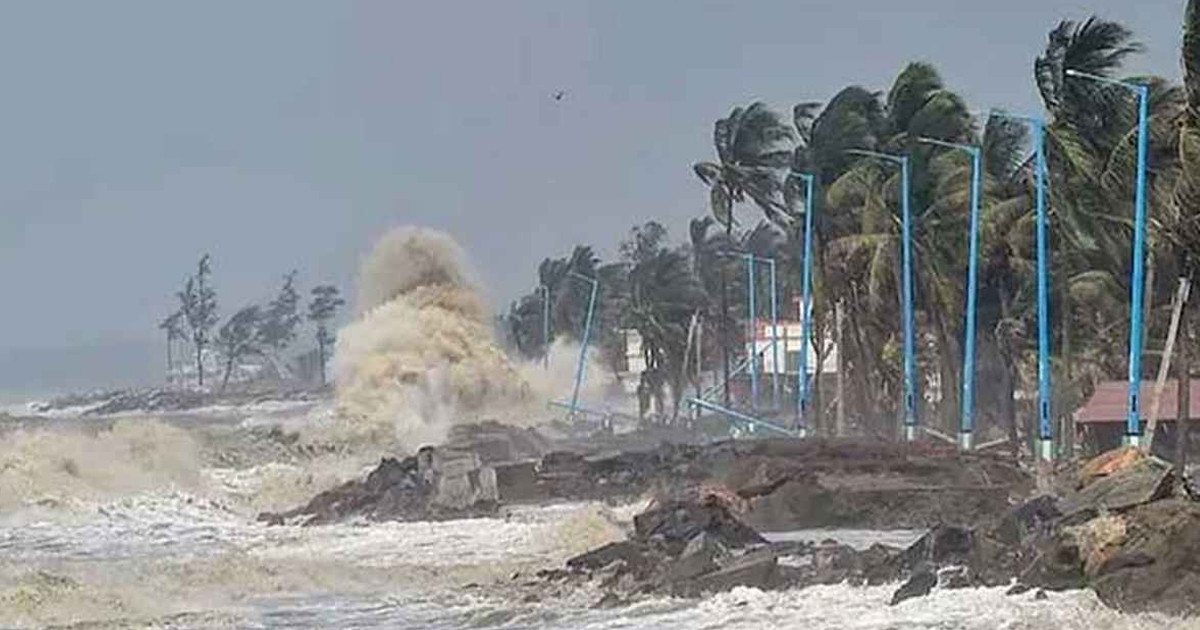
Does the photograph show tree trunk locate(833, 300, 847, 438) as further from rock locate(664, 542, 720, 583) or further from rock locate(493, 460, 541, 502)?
rock locate(664, 542, 720, 583)

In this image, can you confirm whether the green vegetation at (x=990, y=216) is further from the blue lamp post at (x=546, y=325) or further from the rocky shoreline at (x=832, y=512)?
the blue lamp post at (x=546, y=325)

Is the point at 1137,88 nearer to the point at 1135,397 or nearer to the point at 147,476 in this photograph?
the point at 1135,397

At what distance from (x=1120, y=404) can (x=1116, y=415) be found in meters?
1.10

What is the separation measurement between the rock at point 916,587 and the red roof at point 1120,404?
22799 mm

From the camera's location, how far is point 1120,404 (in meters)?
45.8

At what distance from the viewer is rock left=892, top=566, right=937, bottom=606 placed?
20609mm

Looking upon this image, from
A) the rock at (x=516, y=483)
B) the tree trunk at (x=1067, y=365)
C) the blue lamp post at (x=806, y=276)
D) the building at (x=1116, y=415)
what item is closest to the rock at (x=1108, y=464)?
the tree trunk at (x=1067, y=365)

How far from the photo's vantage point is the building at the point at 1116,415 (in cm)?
4484

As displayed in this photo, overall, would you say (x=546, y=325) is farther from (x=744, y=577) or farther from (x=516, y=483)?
(x=744, y=577)

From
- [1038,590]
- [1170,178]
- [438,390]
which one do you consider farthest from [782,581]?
[438,390]

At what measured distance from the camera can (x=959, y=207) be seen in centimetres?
5256

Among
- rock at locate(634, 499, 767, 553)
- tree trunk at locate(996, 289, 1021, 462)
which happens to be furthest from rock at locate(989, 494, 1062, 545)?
tree trunk at locate(996, 289, 1021, 462)

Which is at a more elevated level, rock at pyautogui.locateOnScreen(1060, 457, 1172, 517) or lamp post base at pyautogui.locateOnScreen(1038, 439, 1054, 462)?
rock at pyautogui.locateOnScreen(1060, 457, 1172, 517)

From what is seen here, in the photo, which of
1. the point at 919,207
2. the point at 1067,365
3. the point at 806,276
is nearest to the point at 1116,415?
the point at 1067,365
